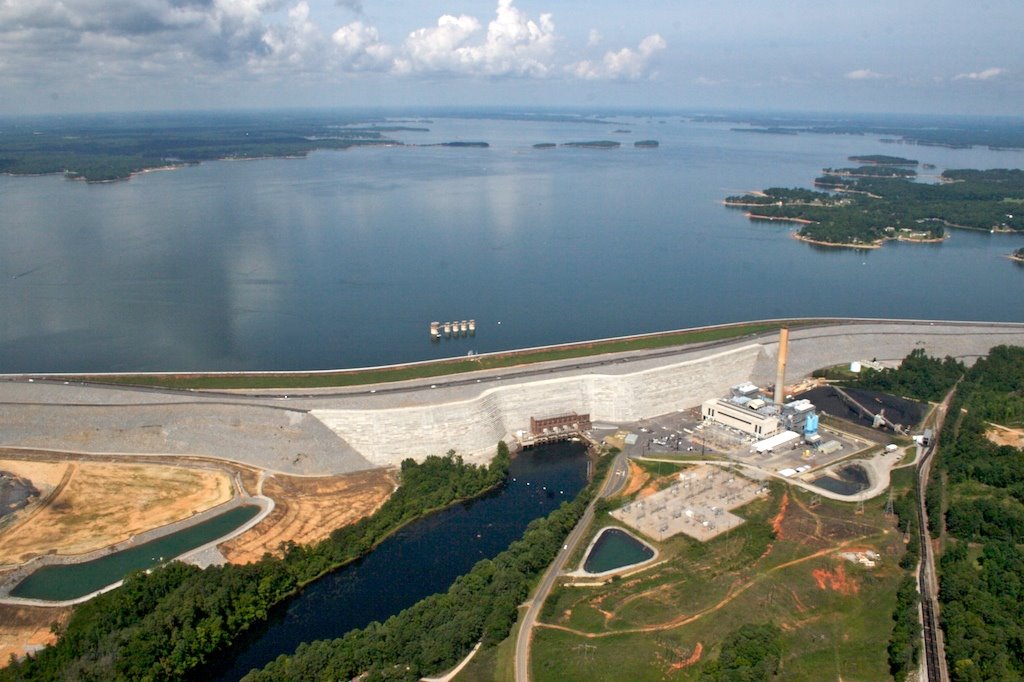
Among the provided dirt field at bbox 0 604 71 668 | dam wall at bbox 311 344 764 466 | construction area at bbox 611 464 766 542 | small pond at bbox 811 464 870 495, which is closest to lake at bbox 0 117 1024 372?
dam wall at bbox 311 344 764 466

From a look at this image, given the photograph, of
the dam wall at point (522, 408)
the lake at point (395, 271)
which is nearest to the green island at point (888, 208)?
the lake at point (395, 271)

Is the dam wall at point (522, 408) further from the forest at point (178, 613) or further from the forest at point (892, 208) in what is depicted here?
the forest at point (892, 208)

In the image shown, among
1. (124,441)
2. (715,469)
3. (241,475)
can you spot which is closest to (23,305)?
(124,441)

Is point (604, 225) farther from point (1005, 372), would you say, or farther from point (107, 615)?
point (107, 615)

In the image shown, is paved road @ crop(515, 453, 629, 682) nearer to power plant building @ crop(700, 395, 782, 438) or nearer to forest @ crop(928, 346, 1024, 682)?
power plant building @ crop(700, 395, 782, 438)

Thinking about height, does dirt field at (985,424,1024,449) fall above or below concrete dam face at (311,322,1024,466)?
below

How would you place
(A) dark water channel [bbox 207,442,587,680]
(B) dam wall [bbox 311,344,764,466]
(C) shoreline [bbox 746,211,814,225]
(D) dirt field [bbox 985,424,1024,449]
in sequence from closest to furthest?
(A) dark water channel [bbox 207,442,587,680] < (B) dam wall [bbox 311,344,764,466] < (D) dirt field [bbox 985,424,1024,449] < (C) shoreline [bbox 746,211,814,225]

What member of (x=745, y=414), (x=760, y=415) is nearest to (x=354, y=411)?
(x=745, y=414)
